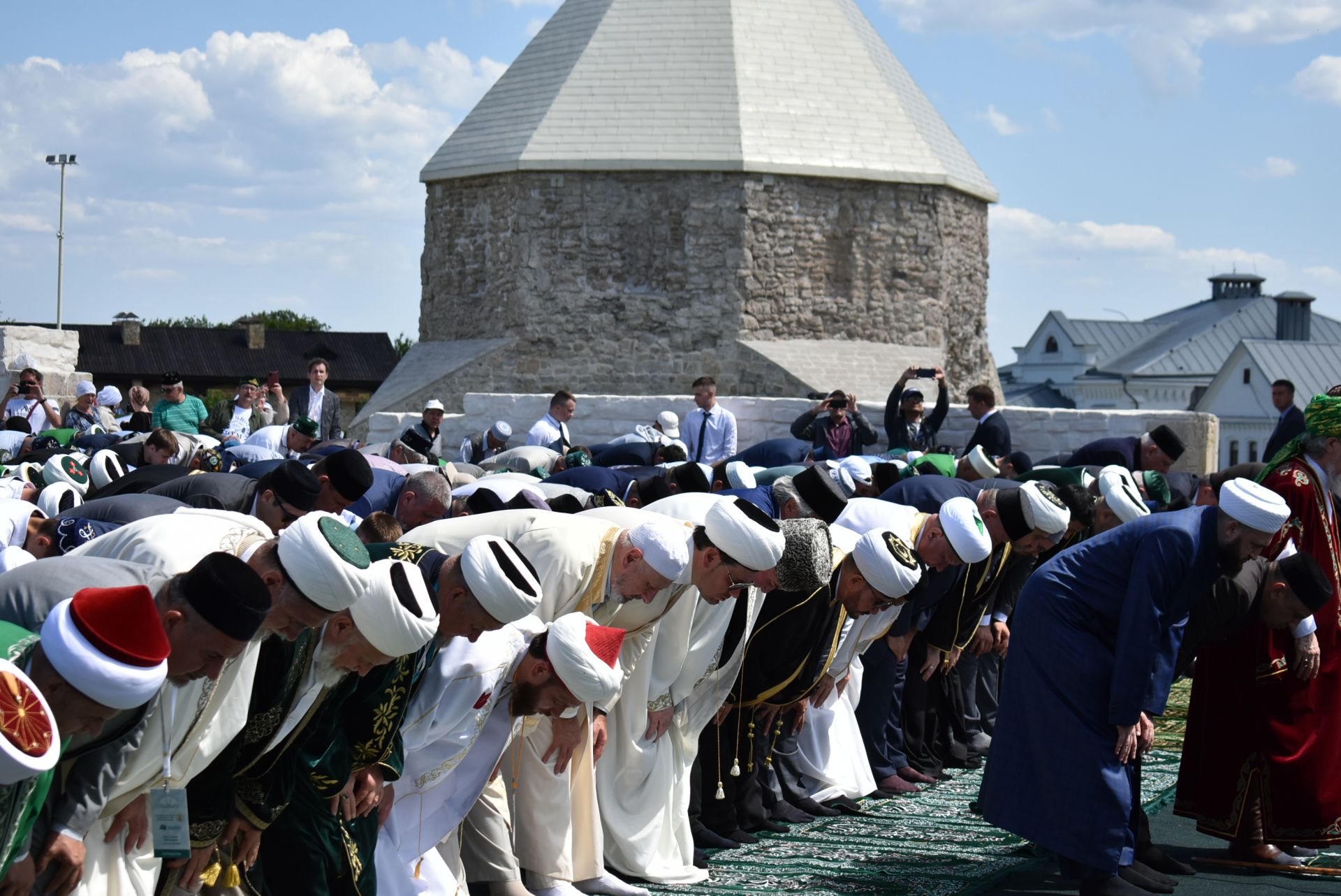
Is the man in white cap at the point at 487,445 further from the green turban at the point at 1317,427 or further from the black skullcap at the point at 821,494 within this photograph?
the green turban at the point at 1317,427

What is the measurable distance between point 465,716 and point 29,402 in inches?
405

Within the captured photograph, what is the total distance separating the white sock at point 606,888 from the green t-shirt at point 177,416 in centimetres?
809

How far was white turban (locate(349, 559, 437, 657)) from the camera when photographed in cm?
409

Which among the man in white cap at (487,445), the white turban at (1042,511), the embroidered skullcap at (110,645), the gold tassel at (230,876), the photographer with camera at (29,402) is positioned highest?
the photographer with camera at (29,402)

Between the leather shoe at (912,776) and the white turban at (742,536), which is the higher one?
the white turban at (742,536)

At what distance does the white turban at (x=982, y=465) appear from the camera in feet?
31.5

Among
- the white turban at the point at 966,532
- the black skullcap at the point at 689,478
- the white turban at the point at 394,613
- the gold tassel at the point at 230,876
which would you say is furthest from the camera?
the black skullcap at the point at 689,478

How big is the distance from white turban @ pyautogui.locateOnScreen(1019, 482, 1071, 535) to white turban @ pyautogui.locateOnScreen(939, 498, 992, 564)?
22 cm

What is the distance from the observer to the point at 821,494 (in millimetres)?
7289

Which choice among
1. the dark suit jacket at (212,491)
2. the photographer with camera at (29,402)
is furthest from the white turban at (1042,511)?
the photographer with camera at (29,402)

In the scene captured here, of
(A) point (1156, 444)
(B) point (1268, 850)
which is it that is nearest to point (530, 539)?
(B) point (1268, 850)

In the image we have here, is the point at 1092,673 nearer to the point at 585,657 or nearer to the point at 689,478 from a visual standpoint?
the point at 585,657

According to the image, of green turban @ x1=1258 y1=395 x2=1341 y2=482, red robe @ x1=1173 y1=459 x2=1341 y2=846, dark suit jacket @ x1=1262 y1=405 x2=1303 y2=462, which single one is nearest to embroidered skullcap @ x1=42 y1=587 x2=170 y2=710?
red robe @ x1=1173 y1=459 x2=1341 y2=846

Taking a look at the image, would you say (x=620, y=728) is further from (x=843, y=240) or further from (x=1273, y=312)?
(x=1273, y=312)
